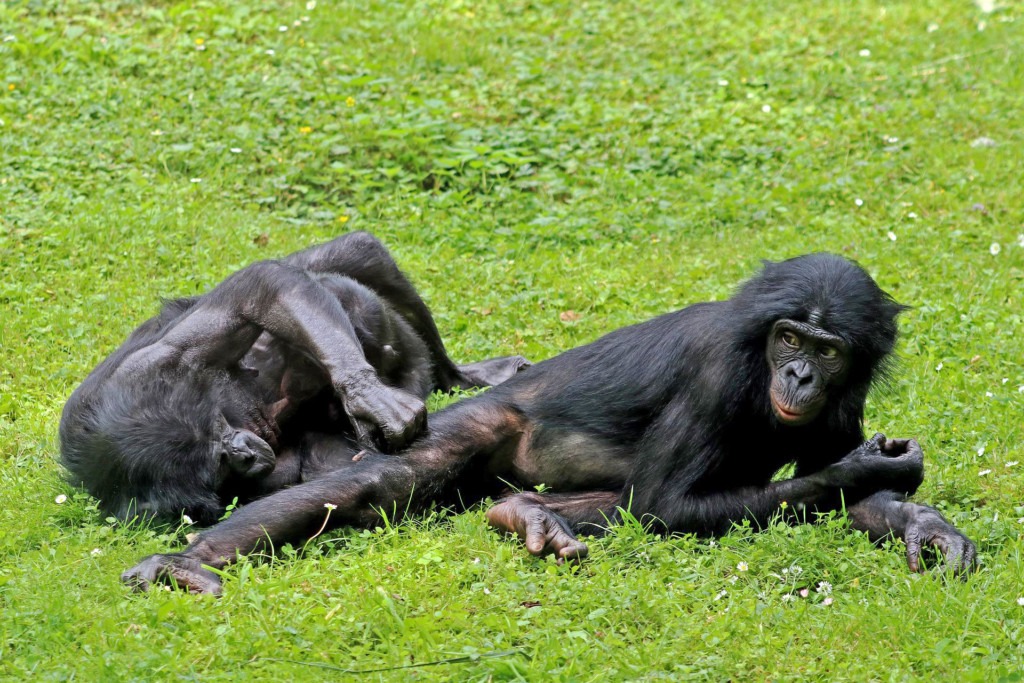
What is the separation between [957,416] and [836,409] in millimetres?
1352

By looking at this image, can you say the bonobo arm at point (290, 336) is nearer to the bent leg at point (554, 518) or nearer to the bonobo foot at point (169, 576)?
the bent leg at point (554, 518)

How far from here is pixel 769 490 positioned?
5.60m

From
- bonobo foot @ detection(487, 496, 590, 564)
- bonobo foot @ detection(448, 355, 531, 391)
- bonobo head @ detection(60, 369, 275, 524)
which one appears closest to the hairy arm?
bonobo foot @ detection(487, 496, 590, 564)

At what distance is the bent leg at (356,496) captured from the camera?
16.8ft

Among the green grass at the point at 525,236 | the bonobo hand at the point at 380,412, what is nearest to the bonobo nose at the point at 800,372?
the green grass at the point at 525,236

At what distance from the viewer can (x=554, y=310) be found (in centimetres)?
845

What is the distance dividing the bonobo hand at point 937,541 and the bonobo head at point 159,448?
2816mm

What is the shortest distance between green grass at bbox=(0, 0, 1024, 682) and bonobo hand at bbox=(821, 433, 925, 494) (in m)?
0.28

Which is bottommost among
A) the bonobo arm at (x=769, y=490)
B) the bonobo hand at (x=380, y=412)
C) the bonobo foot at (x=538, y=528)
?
the bonobo foot at (x=538, y=528)

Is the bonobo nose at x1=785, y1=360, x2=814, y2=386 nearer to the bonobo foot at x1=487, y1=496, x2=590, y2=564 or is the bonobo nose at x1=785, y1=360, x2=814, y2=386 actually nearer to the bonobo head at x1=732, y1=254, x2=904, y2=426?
the bonobo head at x1=732, y1=254, x2=904, y2=426

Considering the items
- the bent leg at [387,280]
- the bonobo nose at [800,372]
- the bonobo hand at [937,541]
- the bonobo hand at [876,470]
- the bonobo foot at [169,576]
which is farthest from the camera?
the bent leg at [387,280]

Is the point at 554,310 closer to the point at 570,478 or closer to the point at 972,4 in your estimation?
the point at 570,478

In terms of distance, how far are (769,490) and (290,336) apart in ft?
7.65

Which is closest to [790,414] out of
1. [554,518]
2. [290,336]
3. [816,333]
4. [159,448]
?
[816,333]
